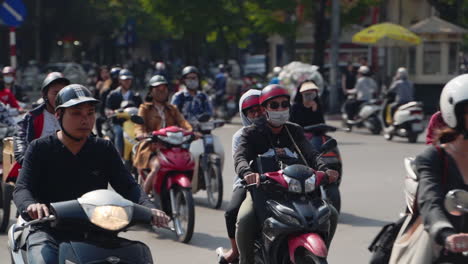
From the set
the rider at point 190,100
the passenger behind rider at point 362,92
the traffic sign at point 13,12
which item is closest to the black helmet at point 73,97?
the rider at point 190,100

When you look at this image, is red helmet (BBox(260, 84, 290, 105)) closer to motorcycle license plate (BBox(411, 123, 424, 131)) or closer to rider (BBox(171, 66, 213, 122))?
rider (BBox(171, 66, 213, 122))

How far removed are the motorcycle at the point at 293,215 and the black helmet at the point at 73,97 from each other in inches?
62.8

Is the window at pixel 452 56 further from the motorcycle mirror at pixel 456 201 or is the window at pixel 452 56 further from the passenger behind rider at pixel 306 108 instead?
the motorcycle mirror at pixel 456 201

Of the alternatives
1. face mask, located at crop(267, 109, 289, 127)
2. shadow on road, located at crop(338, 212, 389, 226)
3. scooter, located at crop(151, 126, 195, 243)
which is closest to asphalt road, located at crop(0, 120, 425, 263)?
shadow on road, located at crop(338, 212, 389, 226)

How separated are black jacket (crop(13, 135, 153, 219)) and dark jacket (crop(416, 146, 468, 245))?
147cm

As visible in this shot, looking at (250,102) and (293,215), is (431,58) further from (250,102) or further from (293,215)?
(293,215)

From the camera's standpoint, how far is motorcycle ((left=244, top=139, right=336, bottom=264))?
6.34m

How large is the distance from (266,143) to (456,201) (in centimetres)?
283

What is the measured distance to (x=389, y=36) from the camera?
2898 cm

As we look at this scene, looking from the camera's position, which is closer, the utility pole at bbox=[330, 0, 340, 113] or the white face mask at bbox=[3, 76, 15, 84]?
the white face mask at bbox=[3, 76, 15, 84]

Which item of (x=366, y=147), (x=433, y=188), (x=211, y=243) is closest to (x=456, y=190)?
(x=433, y=188)

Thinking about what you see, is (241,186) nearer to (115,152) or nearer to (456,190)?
(115,152)

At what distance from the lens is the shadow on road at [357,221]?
10812 millimetres

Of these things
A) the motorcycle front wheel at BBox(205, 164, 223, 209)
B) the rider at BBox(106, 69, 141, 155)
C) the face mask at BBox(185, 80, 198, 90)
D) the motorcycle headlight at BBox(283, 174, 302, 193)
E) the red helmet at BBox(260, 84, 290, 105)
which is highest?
the red helmet at BBox(260, 84, 290, 105)
